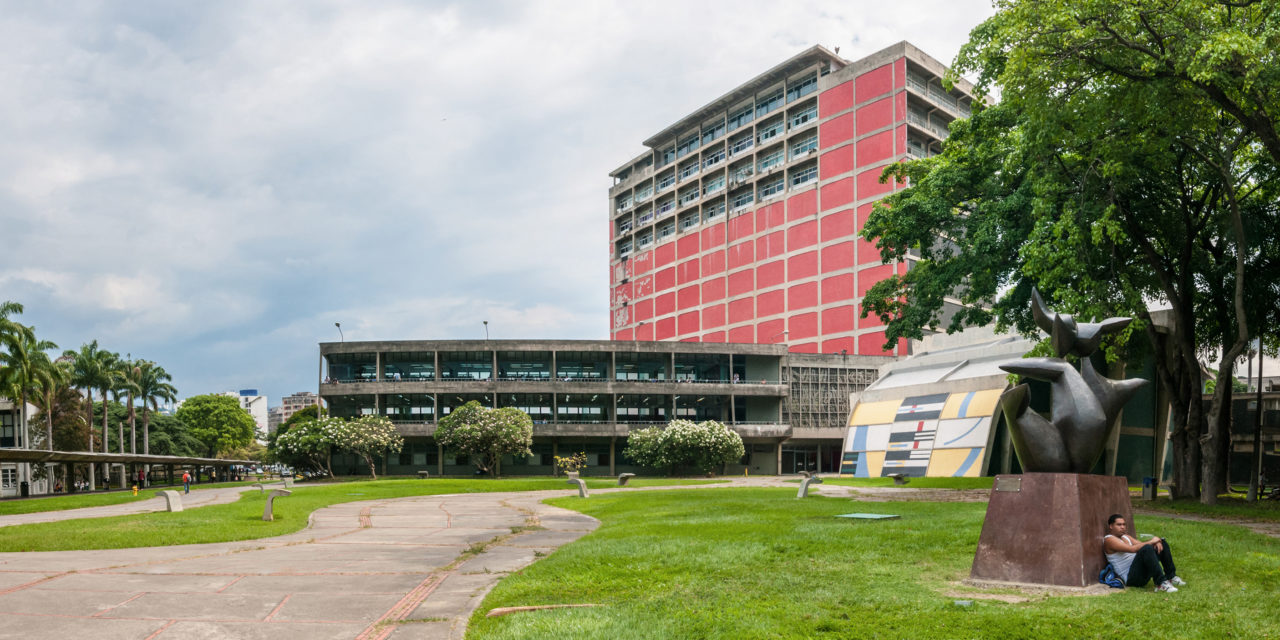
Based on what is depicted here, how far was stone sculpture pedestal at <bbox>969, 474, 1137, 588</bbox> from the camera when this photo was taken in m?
10.4

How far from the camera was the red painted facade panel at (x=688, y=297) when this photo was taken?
10050 cm

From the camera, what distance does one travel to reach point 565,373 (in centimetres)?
7656

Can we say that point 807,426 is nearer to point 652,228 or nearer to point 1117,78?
point 652,228

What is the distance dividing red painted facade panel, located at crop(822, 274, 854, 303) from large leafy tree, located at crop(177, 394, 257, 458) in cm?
7635

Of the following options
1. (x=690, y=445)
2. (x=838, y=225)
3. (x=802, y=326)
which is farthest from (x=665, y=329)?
(x=690, y=445)

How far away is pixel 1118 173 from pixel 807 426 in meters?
55.2

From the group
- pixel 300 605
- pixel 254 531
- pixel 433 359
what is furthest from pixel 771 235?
pixel 300 605

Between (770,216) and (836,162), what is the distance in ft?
33.4

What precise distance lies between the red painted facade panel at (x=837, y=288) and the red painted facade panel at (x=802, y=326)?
2.41 metres

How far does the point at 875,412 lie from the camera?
53.6 m

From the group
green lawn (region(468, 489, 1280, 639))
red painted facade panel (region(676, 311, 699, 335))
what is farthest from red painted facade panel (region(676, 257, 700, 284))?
green lawn (region(468, 489, 1280, 639))

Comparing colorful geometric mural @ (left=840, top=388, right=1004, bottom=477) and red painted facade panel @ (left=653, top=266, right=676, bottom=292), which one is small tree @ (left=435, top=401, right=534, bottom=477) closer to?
colorful geometric mural @ (left=840, top=388, right=1004, bottom=477)

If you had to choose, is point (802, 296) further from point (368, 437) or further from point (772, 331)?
point (368, 437)

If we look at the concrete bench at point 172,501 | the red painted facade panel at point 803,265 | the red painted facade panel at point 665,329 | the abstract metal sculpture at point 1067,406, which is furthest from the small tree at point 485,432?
the abstract metal sculpture at point 1067,406
